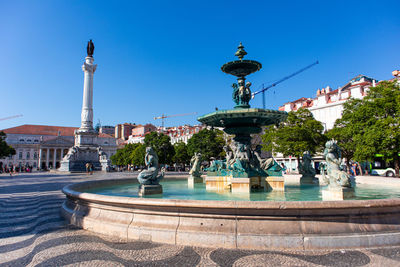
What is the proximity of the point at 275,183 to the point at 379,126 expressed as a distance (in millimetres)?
19969

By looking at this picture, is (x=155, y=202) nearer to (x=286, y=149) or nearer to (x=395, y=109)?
(x=395, y=109)

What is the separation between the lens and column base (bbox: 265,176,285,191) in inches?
378

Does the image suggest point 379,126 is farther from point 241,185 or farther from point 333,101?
point 333,101

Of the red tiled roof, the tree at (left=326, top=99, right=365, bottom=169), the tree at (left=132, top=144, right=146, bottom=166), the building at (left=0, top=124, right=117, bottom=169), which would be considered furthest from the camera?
the red tiled roof

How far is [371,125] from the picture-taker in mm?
24984

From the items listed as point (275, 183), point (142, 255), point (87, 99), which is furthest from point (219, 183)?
point (87, 99)

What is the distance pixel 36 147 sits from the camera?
355ft

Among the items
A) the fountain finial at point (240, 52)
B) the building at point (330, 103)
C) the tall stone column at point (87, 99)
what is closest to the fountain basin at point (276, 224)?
the fountain finial at point (240, 52)

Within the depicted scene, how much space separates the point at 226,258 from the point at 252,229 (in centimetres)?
79

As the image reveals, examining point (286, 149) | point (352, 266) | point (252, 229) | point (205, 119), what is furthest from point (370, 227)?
point (286, 149)

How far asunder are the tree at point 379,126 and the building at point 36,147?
106 metres

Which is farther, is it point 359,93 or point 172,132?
point 172,132

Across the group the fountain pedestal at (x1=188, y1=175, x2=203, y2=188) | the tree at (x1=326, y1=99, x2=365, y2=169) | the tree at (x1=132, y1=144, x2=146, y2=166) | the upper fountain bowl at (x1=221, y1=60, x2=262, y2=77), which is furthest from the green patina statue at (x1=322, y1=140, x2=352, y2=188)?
the tree at (x1=132, y1=144, x2=146, y2=166)

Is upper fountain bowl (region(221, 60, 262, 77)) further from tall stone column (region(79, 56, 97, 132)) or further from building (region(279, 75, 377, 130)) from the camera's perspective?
tall stone column (region(79, 56, 97, 132))
